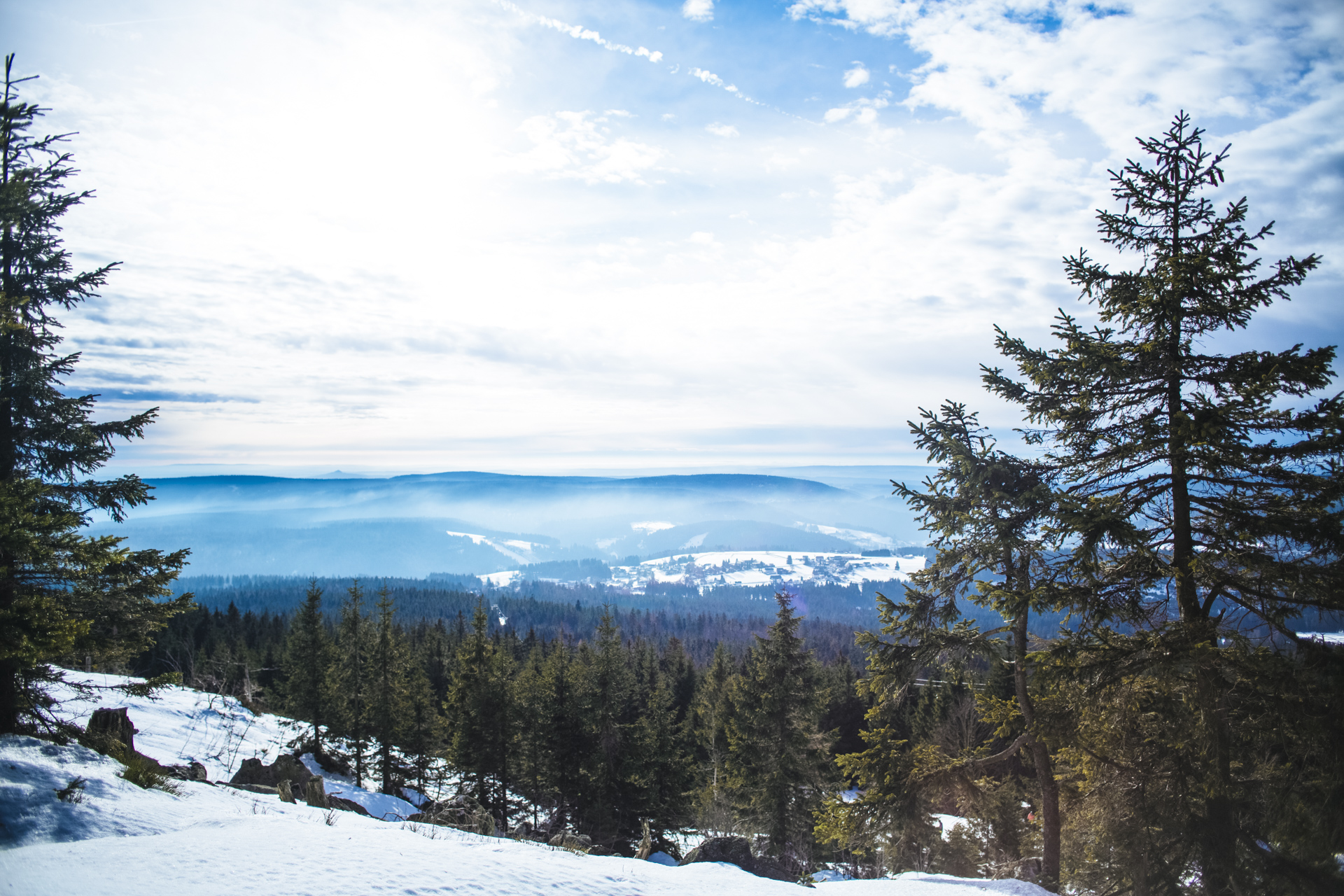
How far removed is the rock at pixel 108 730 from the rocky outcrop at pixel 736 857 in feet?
39.1

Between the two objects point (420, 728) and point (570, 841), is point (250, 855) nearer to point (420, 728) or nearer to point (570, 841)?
point (570, 841)

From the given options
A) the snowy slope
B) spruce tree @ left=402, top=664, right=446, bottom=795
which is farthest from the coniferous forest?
spruce tree @ left=402, top=664, right=446, bottom=795

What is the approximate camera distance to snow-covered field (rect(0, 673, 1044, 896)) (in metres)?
5.71

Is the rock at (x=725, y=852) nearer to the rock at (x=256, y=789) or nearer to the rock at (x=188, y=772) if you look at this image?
the rock at (x=256, y=789)

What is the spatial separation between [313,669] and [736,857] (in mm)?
28377

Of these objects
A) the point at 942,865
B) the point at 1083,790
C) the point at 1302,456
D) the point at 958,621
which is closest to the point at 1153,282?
the point at 1302,456

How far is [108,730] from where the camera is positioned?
11203mm

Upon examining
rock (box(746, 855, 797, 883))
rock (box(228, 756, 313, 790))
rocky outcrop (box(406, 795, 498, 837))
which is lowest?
rock (box(228, 756, 313, 790))

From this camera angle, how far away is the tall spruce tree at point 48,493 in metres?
9.47

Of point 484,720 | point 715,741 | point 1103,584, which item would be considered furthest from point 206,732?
point 1103,584

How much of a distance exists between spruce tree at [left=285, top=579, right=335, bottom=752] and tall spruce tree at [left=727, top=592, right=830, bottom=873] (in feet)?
75.5

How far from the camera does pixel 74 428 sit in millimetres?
11203

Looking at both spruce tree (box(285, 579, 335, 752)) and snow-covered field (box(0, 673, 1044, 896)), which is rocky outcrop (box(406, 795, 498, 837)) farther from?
spruce tree (box(285, 579, 335, 752))

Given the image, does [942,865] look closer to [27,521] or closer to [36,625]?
[36,625]
